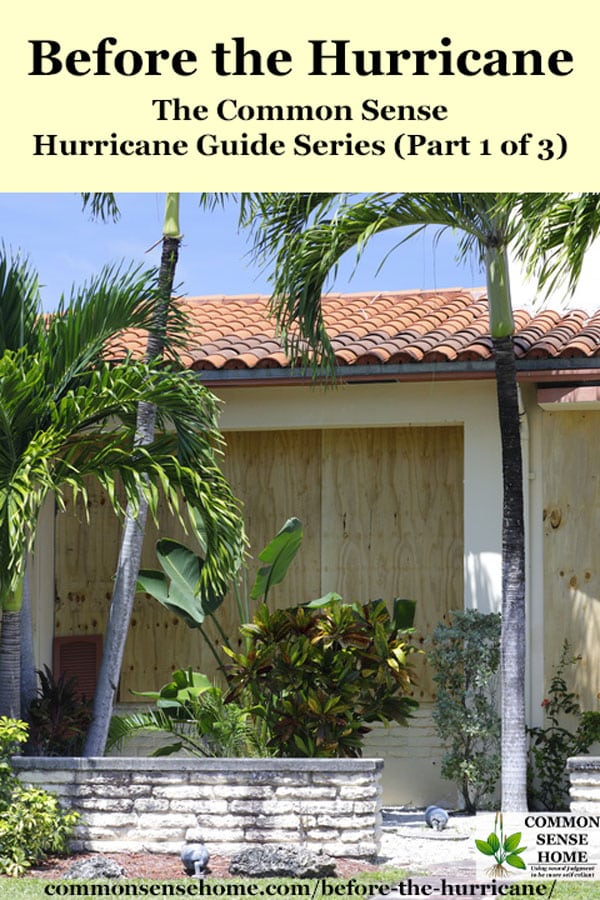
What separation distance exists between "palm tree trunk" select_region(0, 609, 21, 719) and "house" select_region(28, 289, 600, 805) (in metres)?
3.13

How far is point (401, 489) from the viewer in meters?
13.1

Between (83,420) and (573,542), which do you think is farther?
(573,542)

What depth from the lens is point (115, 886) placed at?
845 centimetres

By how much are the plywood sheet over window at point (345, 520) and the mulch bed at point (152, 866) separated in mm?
4042

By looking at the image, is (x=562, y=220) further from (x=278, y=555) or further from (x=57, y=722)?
(x=57, y=722)

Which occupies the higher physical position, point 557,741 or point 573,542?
point 573,542

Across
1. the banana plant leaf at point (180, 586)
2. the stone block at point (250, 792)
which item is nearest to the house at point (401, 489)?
the banana plant leaf at point (180, 586)

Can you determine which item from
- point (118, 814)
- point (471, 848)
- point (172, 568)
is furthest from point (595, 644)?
point (118, 814)

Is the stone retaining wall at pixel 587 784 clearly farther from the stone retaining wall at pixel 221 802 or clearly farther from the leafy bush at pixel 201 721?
the leafy bush at pixel 201 721

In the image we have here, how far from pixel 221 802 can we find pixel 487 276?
4595 mm

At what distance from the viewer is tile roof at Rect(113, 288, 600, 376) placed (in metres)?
11.9

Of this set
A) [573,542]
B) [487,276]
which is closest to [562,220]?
[487,276]

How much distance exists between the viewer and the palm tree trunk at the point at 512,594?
10664 mm

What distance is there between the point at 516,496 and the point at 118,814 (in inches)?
153
